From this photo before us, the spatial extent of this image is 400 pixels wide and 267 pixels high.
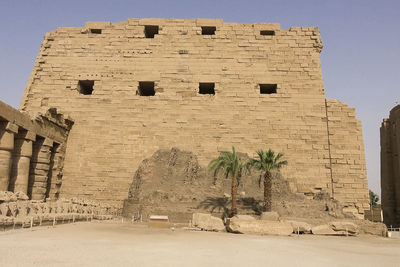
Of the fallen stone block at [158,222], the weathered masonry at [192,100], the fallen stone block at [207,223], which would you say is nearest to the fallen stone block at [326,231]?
the fallen stone block at [207,223]

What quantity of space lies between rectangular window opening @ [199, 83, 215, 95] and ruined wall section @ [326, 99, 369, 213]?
17.9 ft

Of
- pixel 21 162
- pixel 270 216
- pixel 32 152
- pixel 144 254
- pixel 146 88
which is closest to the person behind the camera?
pixel 144 254

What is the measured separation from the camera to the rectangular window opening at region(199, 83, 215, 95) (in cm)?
1551

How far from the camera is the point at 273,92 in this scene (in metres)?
15.9

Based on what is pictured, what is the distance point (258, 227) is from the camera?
8.48 meters

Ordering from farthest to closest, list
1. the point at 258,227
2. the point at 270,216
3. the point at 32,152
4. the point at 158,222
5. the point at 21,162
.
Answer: the point at 32,152
the point at 21,162
the point at 270,216
the point at 158,222
the point at 258,227

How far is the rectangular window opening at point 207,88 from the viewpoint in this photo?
1551cm

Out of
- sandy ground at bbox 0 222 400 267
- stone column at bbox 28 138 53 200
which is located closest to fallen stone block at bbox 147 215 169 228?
sandy ground at bbox 0 222 400 267

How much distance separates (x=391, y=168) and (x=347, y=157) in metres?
5.97

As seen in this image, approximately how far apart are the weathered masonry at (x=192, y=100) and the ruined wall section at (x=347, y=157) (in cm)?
4

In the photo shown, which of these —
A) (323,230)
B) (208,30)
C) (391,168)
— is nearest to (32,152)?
(208,30)

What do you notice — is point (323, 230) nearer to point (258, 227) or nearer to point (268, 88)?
point (258, 227)

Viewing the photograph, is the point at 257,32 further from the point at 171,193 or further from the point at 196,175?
the point at 171,193

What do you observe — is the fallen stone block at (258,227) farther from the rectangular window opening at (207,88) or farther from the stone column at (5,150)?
the rectangular window opening at (207,88)
